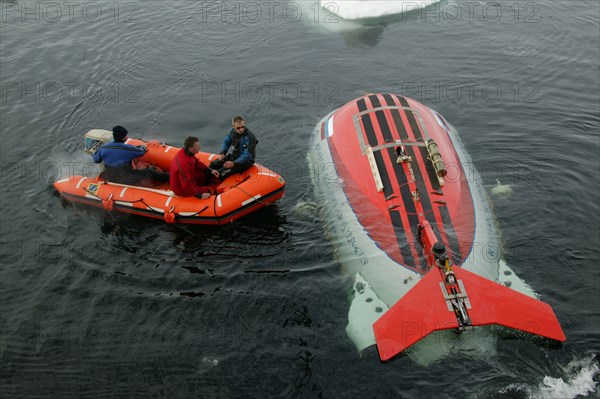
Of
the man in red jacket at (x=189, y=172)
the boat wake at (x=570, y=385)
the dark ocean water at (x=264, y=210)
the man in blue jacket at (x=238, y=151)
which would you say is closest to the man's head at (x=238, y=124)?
the man in blue jacket at (x=238, y=151)

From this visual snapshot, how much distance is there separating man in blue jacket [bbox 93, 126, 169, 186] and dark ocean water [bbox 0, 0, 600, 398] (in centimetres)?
82

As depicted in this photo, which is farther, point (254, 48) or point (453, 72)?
point (254, 48)

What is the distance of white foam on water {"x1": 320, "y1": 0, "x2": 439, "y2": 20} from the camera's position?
16.9m

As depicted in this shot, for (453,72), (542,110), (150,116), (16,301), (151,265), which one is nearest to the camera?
(16,301)

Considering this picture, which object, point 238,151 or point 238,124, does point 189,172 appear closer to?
point 238,151

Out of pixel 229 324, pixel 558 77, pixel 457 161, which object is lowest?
pixel 229 324

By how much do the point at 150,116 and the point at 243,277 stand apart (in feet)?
22.0

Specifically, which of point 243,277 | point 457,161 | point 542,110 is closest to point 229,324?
point 243,277

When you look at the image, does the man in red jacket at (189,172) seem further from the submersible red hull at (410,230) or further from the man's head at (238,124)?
the submersible red hull at (410,230)

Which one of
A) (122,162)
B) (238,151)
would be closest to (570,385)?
(238,151)

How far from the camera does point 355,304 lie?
7152 mm

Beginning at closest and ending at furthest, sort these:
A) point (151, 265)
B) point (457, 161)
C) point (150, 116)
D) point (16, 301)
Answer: point (16, 301) < point (151, 265) < point (457, 161) < point (150, 116)

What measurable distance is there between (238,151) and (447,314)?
4786 millimetres

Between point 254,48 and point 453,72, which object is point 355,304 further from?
point 254,48
